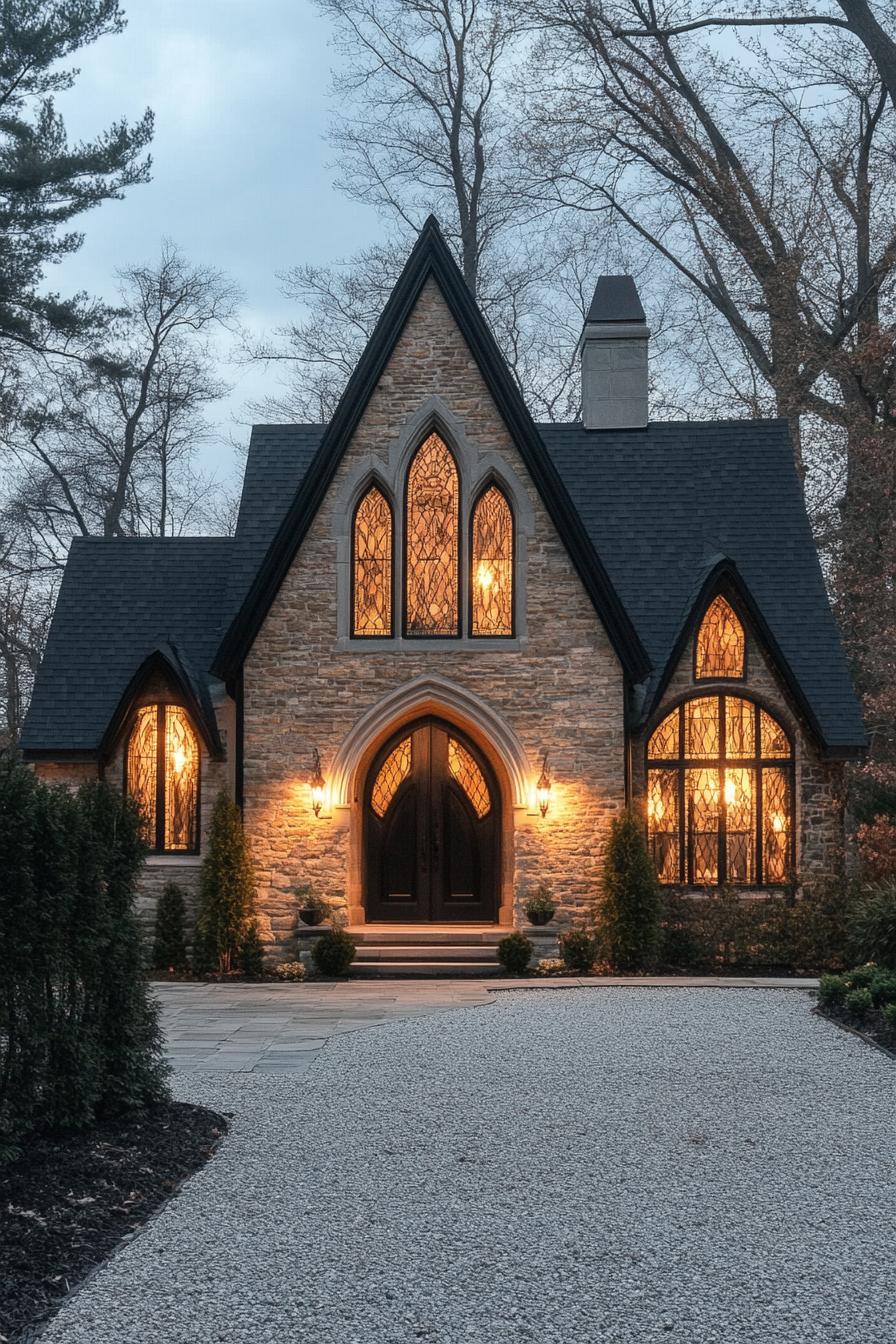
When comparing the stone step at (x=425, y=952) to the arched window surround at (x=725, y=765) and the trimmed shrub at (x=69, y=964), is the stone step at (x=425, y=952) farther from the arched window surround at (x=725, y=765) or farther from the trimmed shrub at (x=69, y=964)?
the trimmed shrub at (x=69, y=964)

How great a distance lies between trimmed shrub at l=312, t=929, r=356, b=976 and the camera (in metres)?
14.8

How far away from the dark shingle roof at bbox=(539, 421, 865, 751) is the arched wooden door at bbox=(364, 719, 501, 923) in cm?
243

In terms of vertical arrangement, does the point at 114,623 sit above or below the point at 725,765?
above

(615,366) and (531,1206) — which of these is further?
(615,366)

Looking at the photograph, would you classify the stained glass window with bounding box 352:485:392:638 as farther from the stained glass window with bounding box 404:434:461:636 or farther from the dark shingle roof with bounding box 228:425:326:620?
the dark shingle roof with bounding box 228:425:326:620

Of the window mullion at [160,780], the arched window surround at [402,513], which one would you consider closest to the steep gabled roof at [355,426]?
the arched window surround at [402,513]

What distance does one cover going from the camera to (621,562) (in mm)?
17156

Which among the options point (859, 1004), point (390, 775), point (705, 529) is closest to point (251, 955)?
point (390, 775)

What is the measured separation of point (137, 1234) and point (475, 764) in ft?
35.5

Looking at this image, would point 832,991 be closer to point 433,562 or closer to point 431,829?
point 431,829

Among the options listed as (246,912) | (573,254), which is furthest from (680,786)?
(573,254)

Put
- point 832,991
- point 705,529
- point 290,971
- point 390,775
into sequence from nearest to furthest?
point 832,991
point 290,971
point 390,775
point 705,529

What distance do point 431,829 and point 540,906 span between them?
1.72 meters

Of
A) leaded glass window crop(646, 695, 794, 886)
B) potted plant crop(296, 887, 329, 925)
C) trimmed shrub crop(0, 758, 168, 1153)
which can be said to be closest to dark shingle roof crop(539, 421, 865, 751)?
leaded glass window crop(646, 695, 794, 886)
